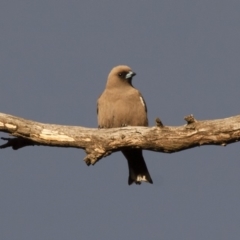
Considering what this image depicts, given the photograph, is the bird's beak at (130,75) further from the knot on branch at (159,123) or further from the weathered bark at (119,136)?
the knot on branch at (159,123)

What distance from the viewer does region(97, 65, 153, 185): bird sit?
919cm

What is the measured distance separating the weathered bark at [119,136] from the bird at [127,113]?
4.08ft

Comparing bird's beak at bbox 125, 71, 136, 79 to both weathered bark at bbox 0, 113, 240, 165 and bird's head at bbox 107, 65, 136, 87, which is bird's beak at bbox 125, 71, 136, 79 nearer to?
bird's head at bbox 107, 65, 136, 87

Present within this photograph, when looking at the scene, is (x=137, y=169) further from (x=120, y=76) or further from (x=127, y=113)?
(x=120, y=76)

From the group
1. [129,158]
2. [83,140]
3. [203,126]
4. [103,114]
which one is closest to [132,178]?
[129,158]

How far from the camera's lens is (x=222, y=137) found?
281 inches

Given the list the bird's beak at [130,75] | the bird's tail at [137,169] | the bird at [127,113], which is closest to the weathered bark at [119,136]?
the bird at [127,113]

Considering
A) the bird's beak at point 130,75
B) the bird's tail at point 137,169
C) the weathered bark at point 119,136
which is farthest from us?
the bird's beak at point 130,75

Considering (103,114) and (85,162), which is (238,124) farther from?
(103,114)

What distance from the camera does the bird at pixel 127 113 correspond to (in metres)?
9.19

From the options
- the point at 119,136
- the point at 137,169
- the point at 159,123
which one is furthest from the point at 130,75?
the point at 159,123

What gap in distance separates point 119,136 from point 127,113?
1704 mm

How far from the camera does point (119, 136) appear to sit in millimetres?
7652

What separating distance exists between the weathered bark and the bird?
1242 mm
